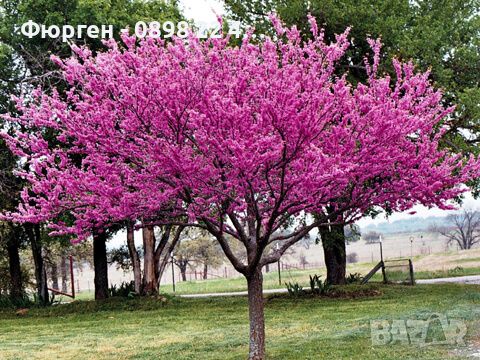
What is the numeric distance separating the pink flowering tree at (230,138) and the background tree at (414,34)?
9.91 m

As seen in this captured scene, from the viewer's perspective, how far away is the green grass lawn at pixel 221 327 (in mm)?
10633

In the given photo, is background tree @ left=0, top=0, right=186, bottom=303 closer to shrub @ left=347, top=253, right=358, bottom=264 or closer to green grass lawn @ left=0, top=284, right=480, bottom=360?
green grass lawn @ left=0, top=284, right=480, bottom=360

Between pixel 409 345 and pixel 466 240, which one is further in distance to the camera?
pixel 466 240

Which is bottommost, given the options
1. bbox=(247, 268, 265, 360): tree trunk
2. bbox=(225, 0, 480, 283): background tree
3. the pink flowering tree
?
bbox=(247, 268, 265, 360): tree trunk

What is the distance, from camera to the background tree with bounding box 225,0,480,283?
18281mm

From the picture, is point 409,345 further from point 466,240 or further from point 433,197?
point 466,240

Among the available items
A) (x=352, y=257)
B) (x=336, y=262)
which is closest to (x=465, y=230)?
(x=352, y=257)

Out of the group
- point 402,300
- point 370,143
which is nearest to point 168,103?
point 370,143

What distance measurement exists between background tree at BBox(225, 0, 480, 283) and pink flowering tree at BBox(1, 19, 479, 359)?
9914mm

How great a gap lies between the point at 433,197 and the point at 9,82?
1689cm

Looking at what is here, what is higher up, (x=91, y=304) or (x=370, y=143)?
(x=370, y=143)

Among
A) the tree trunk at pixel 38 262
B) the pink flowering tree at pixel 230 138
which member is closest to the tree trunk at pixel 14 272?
the tree trunk at pixel 38 262

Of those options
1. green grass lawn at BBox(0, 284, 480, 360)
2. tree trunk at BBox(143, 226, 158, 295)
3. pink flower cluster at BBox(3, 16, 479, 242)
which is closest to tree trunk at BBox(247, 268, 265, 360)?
green grass lawn at BBox(0, 284, 480, 360)

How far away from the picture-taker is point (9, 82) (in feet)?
70.4
